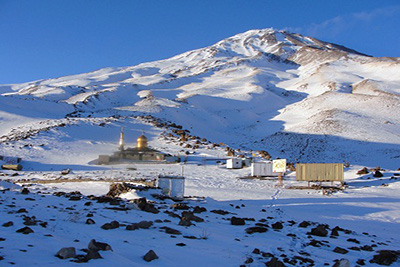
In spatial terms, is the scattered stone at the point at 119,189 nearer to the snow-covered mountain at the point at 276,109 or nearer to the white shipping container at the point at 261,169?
the white shipping container at the point at 261,169

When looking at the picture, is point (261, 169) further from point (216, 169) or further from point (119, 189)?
point (119, 189)

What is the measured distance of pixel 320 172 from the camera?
31.4 m

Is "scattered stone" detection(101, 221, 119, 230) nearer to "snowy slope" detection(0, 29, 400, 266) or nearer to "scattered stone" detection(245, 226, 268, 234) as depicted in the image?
"snowy slope" detection(0, 29, 400, 266)

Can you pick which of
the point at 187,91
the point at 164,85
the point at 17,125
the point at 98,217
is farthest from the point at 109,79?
the point at 98,217

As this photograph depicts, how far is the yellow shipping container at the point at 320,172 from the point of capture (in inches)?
1206

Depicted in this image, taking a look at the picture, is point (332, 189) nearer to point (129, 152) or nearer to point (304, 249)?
point (304, 249)

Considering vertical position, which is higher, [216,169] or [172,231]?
[216,169]

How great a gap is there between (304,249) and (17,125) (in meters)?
60.5

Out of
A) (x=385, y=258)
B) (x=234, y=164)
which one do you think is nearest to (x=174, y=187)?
(x=385, y=258)

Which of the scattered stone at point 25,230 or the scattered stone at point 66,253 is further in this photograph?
the scattered stone at point 25,230

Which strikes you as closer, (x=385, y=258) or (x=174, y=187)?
(x=385, y=258)

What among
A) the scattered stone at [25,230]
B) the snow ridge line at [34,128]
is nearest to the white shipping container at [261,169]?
the scattered stone at [25,230]

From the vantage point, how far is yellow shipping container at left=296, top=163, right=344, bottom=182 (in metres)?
30.6

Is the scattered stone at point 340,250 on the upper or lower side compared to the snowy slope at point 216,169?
lower
